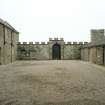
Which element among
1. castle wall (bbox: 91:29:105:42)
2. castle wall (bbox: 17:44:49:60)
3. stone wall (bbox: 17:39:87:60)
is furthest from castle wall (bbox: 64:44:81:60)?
castle wall (bbox: 17:44:49:60)

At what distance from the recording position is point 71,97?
22.7 feet

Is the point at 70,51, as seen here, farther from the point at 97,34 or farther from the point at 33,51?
the point at 33,51

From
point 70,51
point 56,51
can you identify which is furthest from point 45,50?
point 70,51

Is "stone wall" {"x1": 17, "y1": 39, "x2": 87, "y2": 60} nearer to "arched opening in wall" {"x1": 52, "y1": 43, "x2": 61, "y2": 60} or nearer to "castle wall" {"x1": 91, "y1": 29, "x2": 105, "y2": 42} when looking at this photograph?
"arched opening in wall" {"x1": 52, "y1": 43, "x2": 61, "y2": 60}

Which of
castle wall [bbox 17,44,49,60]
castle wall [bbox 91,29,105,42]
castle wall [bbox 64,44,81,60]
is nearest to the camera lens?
castle wall [bbox 91,29,105,42]

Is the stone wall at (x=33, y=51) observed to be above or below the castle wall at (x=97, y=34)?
below

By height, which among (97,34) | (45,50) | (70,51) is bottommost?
(70,51)

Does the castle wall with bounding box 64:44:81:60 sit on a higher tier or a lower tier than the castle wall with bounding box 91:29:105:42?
lower

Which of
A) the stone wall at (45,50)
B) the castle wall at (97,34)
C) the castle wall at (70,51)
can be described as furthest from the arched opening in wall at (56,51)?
the castle wall at (97,34)

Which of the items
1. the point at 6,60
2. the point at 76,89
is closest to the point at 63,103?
the point at 76,89

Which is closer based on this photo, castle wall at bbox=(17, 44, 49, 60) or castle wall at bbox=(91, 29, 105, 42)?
castle wall at bbox=(91, 29, 105, 42)

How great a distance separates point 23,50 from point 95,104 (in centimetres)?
3108

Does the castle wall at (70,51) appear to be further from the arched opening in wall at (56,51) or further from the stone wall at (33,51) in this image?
the stone wall at (33,51)

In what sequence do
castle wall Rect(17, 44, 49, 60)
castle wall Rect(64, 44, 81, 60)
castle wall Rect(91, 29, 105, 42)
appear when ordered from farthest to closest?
castle wall Rect(64, 44, 81, 60), castle wall Rect(17, 44, 49, 60), castle wall Rect(91, 29, 105, 42)
